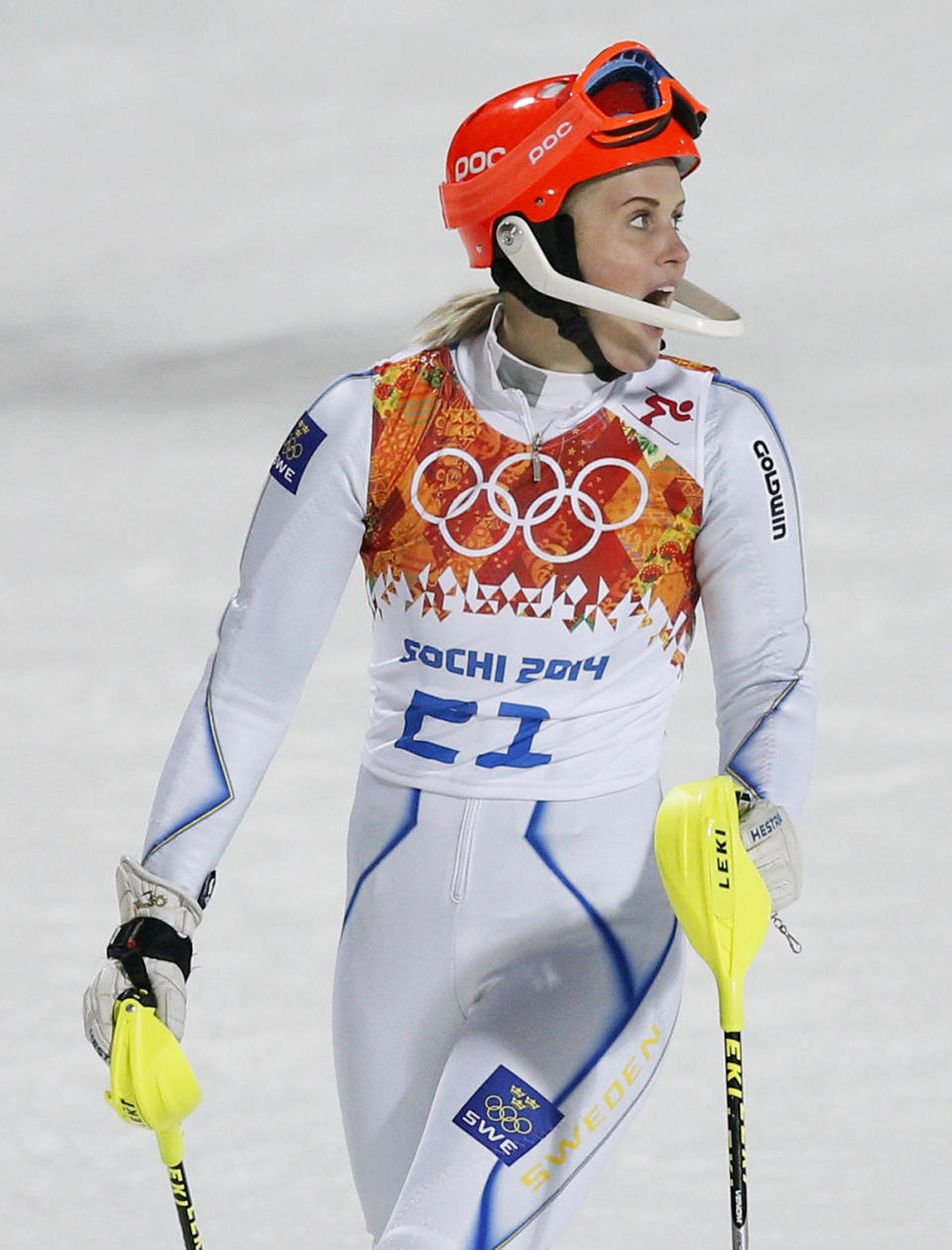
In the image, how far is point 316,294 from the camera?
24.2 ft

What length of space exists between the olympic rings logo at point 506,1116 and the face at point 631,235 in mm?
821

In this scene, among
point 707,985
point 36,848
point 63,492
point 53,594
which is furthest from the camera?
point 63,492

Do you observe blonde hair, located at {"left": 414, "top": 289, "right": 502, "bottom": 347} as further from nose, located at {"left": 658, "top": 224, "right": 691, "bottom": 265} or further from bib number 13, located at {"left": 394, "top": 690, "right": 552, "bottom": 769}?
bib number 13, located at {"left": 394, "top": 690, "right": 552, "bottom": 769}

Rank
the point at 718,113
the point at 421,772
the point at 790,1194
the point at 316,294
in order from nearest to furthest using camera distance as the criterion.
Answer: the point at 421,772, the point at 790,1194, the point at 316,294, the point at 718,113

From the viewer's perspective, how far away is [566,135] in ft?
7.80

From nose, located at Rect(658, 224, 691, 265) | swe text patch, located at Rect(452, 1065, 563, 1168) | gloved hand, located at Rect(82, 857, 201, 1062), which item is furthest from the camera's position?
nose, located at Rect(658, 224, 691, 265)

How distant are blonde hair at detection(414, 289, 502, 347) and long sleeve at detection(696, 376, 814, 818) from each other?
30cm

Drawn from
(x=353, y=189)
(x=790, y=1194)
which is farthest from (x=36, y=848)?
(x=353, y=189)

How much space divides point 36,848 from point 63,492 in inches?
75.5

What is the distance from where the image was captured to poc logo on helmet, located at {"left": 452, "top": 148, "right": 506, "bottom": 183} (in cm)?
244

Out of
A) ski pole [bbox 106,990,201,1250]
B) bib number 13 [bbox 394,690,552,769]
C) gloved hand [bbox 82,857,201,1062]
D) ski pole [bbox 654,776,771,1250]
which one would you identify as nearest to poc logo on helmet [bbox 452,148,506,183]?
bib number 13 [bbox 394,690,552,769]

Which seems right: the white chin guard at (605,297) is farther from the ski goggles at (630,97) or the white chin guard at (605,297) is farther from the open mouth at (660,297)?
the ski goggles at (630,97)

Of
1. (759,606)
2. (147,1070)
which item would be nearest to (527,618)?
(759,606)

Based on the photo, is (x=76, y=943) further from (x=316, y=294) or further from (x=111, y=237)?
(x=111, y=237)
